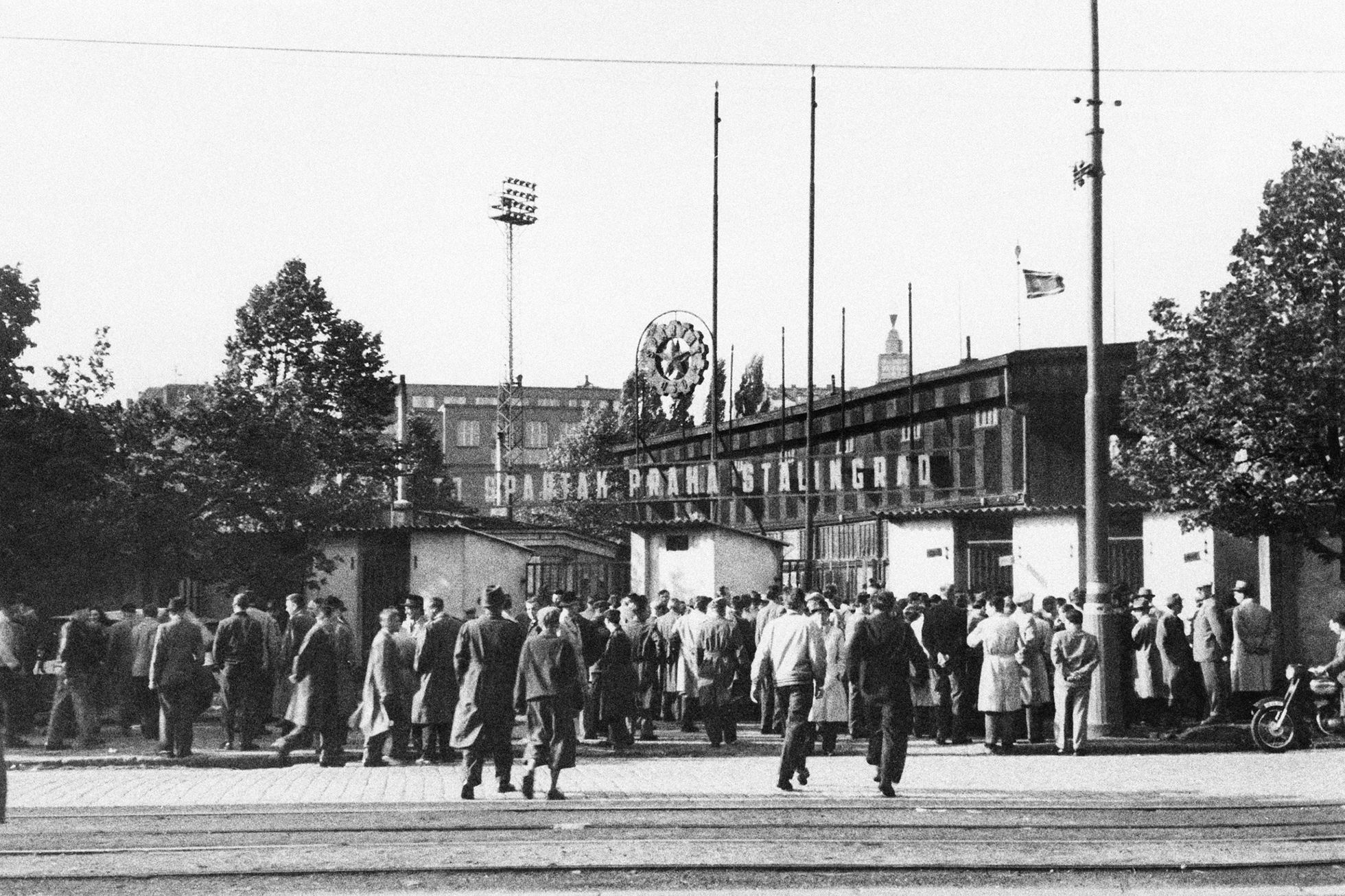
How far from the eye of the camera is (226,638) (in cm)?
1905

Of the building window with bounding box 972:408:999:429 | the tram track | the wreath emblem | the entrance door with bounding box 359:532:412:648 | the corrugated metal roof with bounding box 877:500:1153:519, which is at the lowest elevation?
the tram track

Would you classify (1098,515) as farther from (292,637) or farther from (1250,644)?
(292,637)

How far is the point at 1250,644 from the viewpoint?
20.4 meters

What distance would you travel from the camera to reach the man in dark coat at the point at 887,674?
47.3ft

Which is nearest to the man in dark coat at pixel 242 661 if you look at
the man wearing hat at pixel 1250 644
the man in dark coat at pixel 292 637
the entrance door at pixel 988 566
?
the man in dark coat at pixel 292 637

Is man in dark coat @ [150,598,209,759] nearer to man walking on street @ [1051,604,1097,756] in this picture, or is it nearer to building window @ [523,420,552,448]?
man walking on street @ [1051,604,1097,756]

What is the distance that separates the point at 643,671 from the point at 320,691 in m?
5.16

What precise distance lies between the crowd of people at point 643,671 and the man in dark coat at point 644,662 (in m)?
0.03

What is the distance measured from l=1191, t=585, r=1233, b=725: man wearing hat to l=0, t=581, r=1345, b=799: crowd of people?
1.1 inches

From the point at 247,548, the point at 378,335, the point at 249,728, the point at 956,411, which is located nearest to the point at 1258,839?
the point at 249,728

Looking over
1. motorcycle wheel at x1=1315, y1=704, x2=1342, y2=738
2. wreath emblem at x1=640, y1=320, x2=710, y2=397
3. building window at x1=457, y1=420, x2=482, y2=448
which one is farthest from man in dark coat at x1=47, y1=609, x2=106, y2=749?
building window at x1=457, y1=420, x2=482, y2=448

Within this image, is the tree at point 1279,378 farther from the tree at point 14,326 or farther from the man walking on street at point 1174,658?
the tree at point 14,326

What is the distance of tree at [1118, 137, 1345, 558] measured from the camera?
69.5 feet

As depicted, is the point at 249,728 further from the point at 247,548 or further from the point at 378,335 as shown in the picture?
the point at 378,335
